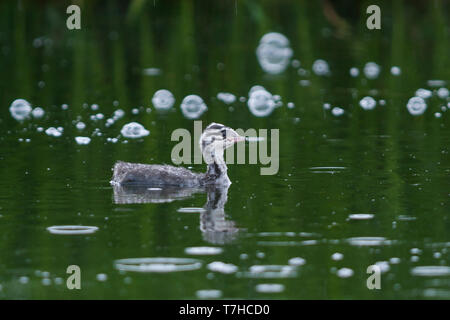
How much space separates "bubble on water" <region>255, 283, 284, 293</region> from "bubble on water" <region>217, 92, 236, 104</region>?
12053 mm

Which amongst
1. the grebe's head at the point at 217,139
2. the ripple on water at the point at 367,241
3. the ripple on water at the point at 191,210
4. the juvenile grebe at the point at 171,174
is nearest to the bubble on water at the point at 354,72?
the grebe's head at the point at 217,139

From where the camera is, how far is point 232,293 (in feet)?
29.7

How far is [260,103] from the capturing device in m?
20.5

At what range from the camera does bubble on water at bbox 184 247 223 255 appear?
1032cm

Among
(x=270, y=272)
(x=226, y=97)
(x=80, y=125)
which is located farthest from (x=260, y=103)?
(x=270, y=272)

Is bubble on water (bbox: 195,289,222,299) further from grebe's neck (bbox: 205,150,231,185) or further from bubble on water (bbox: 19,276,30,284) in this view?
grebe's neck (bbox: 205,150,231,185)

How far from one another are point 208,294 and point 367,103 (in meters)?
12.0

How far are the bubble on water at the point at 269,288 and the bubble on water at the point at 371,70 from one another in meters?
15.5

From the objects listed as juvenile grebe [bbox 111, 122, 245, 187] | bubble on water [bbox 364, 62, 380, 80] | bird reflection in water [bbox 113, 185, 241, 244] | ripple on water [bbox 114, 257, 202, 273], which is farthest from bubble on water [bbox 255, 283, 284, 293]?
bubble on water [bbox 364, 62, 380, 80]

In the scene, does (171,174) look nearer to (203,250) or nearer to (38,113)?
(203,250)

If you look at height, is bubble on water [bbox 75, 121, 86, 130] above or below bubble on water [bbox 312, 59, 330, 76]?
below

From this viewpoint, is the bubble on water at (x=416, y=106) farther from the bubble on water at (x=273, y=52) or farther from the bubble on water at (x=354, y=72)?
the bubble on water at (x=273, y=52)

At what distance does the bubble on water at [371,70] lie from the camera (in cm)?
2452
